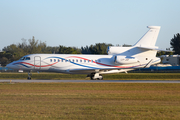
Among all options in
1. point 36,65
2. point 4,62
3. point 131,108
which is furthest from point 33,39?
point 131,108

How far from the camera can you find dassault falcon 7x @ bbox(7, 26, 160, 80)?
37.1m

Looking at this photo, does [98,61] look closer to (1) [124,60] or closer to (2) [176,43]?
(1) [124,60]

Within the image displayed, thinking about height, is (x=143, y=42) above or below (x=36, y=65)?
above

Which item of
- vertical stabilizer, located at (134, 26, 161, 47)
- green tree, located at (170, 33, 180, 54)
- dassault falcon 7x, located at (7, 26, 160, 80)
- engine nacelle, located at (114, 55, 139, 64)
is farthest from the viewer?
green tree, located at (170, 33, 180, 54)

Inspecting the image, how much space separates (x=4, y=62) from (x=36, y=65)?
51539 millimetres

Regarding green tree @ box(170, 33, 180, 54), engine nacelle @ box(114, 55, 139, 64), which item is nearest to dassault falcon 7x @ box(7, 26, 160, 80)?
engine nacelle @ box(114, 55, 139, 64)

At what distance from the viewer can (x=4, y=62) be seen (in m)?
84.1

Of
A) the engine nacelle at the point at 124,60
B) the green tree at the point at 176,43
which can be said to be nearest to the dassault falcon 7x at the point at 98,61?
the engine nacelle at the point at 124,60

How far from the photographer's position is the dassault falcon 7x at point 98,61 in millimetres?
37094

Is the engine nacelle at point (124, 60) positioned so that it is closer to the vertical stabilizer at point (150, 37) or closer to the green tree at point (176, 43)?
the vertical stabilizer at point (150, 37)

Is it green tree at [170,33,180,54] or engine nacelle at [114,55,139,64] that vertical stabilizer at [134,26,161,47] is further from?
green tree at [170,33,180,54]

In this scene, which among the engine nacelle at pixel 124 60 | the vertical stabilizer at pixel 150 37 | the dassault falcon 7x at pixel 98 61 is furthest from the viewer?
the vertical stabilizer at pixel 150 37

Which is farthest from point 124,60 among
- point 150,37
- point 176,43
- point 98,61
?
point 176,43

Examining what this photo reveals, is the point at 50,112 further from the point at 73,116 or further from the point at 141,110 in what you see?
the point at 141,110
